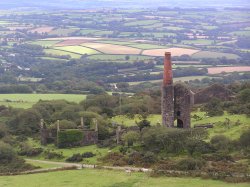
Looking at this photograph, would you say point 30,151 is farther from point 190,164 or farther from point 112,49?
point 112,49

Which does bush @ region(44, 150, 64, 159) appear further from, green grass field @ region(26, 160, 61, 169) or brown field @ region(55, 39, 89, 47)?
brown field @ region(55, 39, 89, 47)

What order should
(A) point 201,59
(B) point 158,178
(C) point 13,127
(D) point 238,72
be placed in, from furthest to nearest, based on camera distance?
(A) point 201,59
(D) point 238,72
(C) point 13,127
(B) point 158,178

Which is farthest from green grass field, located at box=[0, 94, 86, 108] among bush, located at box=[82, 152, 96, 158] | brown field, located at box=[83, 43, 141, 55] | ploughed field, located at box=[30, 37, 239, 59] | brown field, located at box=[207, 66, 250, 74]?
brown field, located at box=[83, 43, 141, 55]

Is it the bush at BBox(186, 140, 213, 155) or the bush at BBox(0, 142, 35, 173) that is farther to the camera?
the bush at BBox(0, 142, 35, 173)

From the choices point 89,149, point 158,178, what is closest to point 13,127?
point 89,149

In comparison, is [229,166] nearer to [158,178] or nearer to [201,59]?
[158,178]
